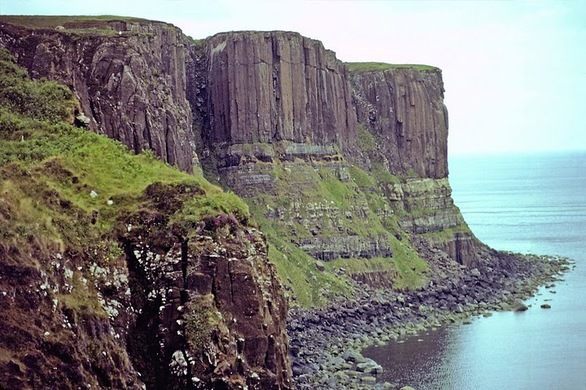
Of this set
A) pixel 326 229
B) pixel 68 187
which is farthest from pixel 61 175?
pixel 326 229

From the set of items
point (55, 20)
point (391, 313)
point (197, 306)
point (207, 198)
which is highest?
point (55, 20)

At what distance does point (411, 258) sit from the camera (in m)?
150

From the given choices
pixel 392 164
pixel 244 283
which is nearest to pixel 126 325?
pixel 244 283

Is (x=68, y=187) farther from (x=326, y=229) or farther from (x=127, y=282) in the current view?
(x=326, y=229)

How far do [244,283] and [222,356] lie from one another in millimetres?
3620

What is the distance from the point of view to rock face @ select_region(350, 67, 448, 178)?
A: 172 m

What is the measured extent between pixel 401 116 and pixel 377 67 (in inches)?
321

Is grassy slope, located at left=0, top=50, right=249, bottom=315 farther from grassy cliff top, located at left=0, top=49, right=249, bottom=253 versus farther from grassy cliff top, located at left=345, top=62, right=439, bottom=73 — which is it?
grassy cliff top, located at left=345, top=62, right=439, bottom=73

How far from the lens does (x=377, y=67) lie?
176m

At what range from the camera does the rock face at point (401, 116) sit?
172250mm

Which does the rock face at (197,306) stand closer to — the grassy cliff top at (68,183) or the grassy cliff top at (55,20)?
the grassy cliff top at (68,183)

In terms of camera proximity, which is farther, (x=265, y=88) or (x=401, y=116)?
(x=401, y=116)

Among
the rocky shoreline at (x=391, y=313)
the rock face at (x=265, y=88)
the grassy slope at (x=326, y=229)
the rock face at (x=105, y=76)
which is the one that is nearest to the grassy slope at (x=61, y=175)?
the rock face at (x=105, y=76)

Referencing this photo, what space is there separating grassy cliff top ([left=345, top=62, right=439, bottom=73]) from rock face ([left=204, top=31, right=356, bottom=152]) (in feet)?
70.9
